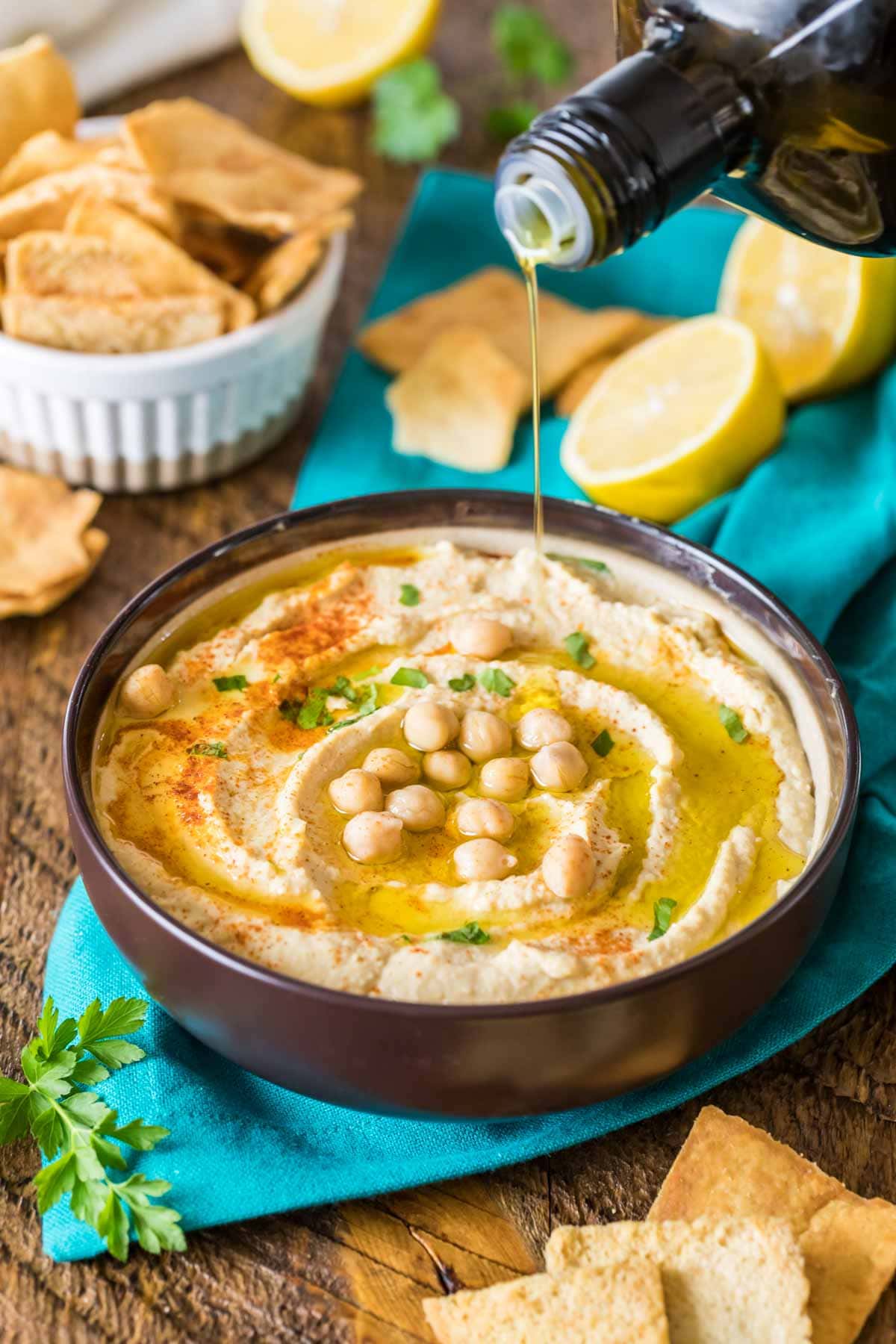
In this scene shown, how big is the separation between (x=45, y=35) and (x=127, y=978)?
4.05 m

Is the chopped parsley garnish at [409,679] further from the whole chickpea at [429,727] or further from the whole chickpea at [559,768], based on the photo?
the whole chickpea at [559,768]

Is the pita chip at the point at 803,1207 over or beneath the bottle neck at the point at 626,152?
beneath

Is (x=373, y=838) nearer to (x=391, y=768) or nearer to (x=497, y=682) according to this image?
(x=391, y=768)

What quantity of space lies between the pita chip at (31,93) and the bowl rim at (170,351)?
76 centimetres

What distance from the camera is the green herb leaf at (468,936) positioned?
277cm

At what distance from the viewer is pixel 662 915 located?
2.84m

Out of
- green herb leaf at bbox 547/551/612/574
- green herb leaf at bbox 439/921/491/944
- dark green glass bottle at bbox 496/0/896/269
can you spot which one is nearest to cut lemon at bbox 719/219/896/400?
green herb leaf at bbox 547/551/612/574

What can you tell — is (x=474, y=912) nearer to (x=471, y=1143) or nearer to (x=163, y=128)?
(x=471, y=1143)

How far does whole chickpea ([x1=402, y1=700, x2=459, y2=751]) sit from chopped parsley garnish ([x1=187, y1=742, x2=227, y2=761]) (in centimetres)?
38

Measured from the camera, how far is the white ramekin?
4227mm

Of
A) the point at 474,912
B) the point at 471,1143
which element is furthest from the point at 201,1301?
the point at 474,912

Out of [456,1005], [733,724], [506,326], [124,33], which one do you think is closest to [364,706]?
[733,724]

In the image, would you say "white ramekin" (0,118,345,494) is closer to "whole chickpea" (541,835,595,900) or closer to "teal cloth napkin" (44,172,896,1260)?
"teal cloth napkin" (44,172,896,1260)

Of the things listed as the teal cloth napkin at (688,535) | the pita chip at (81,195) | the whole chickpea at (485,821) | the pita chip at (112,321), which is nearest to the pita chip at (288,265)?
the pita chip at (112,321)
